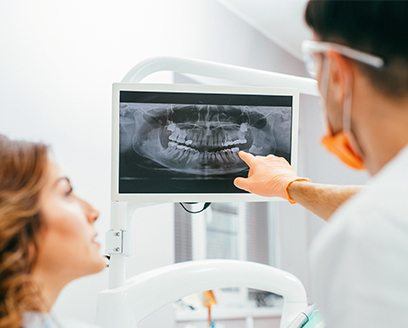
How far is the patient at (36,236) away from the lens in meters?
1.20

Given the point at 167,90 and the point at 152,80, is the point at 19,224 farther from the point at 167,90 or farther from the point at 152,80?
the point at 152,80

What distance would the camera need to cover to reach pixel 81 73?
9.36 feet

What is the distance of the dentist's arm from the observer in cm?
175

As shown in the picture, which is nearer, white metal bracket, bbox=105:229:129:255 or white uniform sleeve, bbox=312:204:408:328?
white uniform sleeve, bbox=312:204:408:328


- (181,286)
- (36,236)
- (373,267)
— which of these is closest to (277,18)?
(181,286)

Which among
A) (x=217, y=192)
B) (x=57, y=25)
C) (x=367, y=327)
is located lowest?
(x=367, y=327)

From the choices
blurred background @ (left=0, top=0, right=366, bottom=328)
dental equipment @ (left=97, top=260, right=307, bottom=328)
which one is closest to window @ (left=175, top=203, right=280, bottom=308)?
blurred background @ (left=0, top=0, right=366, bottom=328)

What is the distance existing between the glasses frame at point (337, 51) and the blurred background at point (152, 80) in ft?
4.33

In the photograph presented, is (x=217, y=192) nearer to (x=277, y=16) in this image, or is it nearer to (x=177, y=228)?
(x=177, y=228)

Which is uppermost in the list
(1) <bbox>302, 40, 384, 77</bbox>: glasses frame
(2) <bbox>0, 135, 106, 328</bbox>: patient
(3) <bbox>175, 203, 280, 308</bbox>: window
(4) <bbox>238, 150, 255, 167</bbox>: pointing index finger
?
(1) <bbox>302, 40, 384, 77</bbox>: glasses frame

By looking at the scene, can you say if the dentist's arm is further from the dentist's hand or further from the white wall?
the white wall

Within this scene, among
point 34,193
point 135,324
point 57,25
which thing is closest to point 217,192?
point 135,324

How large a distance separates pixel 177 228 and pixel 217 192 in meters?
1.91

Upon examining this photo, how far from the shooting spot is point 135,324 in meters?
1.89
